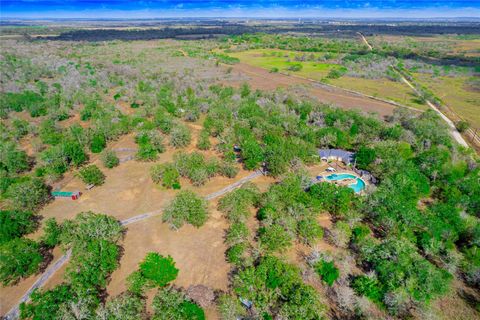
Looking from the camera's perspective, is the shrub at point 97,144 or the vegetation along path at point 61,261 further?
the shrub at point 97,144

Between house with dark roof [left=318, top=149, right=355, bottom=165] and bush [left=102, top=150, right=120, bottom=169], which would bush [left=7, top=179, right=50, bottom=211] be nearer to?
bush [left=102, top=150, right=120, bottom=169]

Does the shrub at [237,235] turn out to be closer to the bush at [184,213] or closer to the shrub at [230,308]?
the bush at [184,213]

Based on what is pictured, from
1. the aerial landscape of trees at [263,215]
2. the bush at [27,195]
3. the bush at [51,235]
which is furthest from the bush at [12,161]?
the bush at [51,235]

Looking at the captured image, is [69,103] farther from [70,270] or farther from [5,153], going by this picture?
[70,270]

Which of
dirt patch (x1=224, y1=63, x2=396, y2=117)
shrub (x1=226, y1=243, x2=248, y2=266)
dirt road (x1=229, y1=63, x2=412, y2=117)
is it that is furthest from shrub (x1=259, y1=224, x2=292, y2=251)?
dirt patch (x1=224, y1=63, x2=396, y2=117)

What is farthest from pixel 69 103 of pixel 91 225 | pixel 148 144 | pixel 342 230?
pixel 342 230

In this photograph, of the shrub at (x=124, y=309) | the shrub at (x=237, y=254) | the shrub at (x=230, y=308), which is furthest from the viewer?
the shrub at (x=237, y=254)
